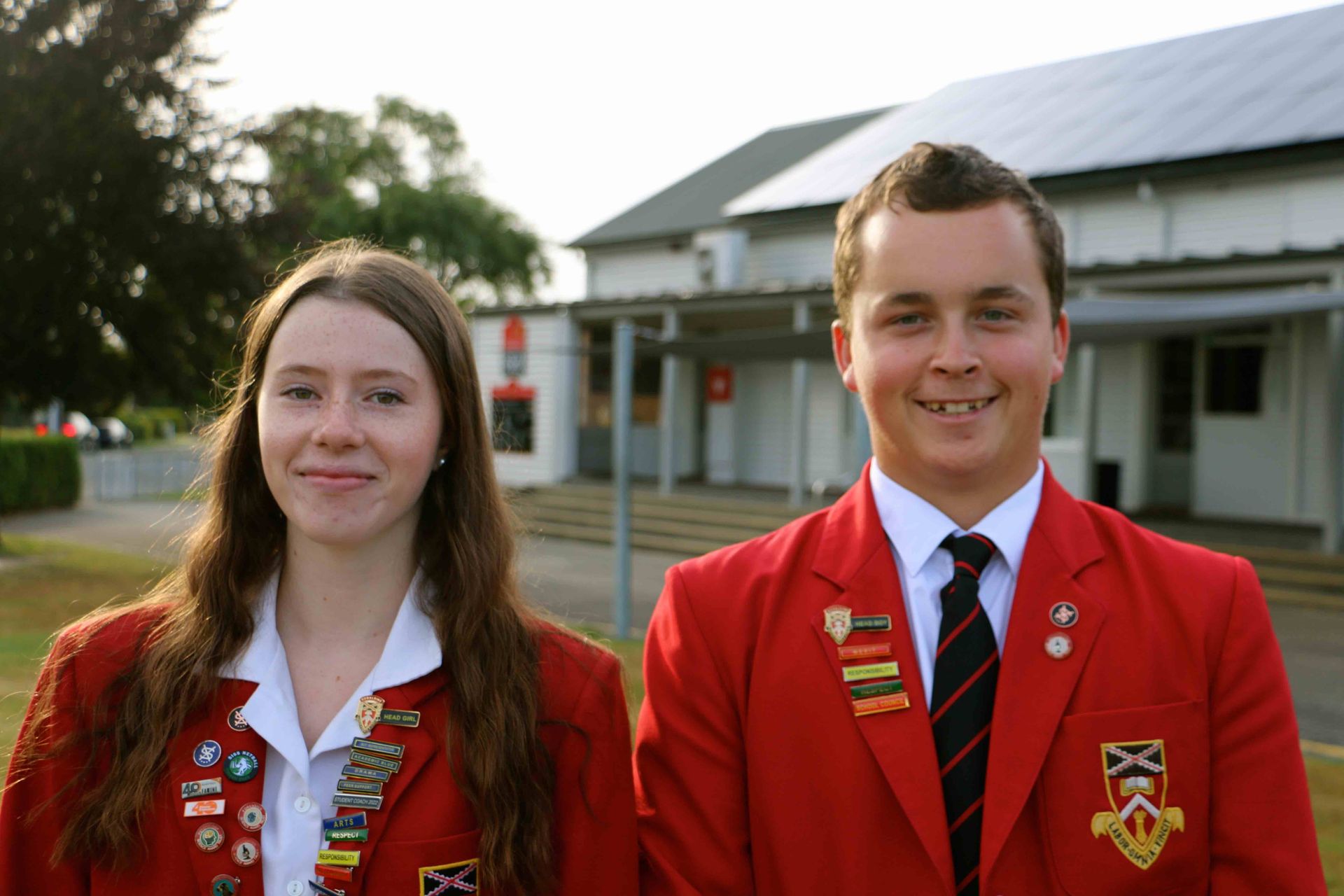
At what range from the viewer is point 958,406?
1993 mm

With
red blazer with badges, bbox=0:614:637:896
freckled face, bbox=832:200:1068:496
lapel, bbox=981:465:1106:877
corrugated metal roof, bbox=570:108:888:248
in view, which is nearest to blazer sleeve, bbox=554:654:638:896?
red blazer with badges, bbox=0:614:637:896

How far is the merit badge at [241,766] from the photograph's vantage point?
1.97 metres

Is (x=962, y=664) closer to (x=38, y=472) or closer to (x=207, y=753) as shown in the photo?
(x=207, y=753)

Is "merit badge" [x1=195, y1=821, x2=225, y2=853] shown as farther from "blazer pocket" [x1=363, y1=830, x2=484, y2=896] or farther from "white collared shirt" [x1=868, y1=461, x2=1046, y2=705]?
→ "white collared shirt" [x1=868, y1=461, x2=1046, y2=705]

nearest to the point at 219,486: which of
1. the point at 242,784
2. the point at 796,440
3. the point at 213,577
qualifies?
the point at 213,577

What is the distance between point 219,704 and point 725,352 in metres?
8.90

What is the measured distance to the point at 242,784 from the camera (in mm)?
1963

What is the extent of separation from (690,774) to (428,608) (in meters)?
0.60

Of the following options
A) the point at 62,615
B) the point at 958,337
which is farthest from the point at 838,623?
the point at 62,615

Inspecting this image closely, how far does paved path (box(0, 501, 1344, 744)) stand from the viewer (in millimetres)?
6887

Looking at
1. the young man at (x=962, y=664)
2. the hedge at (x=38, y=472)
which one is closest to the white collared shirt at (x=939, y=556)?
the young man at (x=962, y=664)

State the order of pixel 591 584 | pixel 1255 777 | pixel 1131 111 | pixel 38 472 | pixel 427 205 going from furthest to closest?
pixel 427 205 < pixel 38 472 < pixel 1131 111 < pixel 591 584 < pixel 1255 777

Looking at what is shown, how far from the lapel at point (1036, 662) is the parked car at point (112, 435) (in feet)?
137

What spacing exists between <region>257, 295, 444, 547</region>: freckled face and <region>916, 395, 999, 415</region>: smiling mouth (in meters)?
0.94
